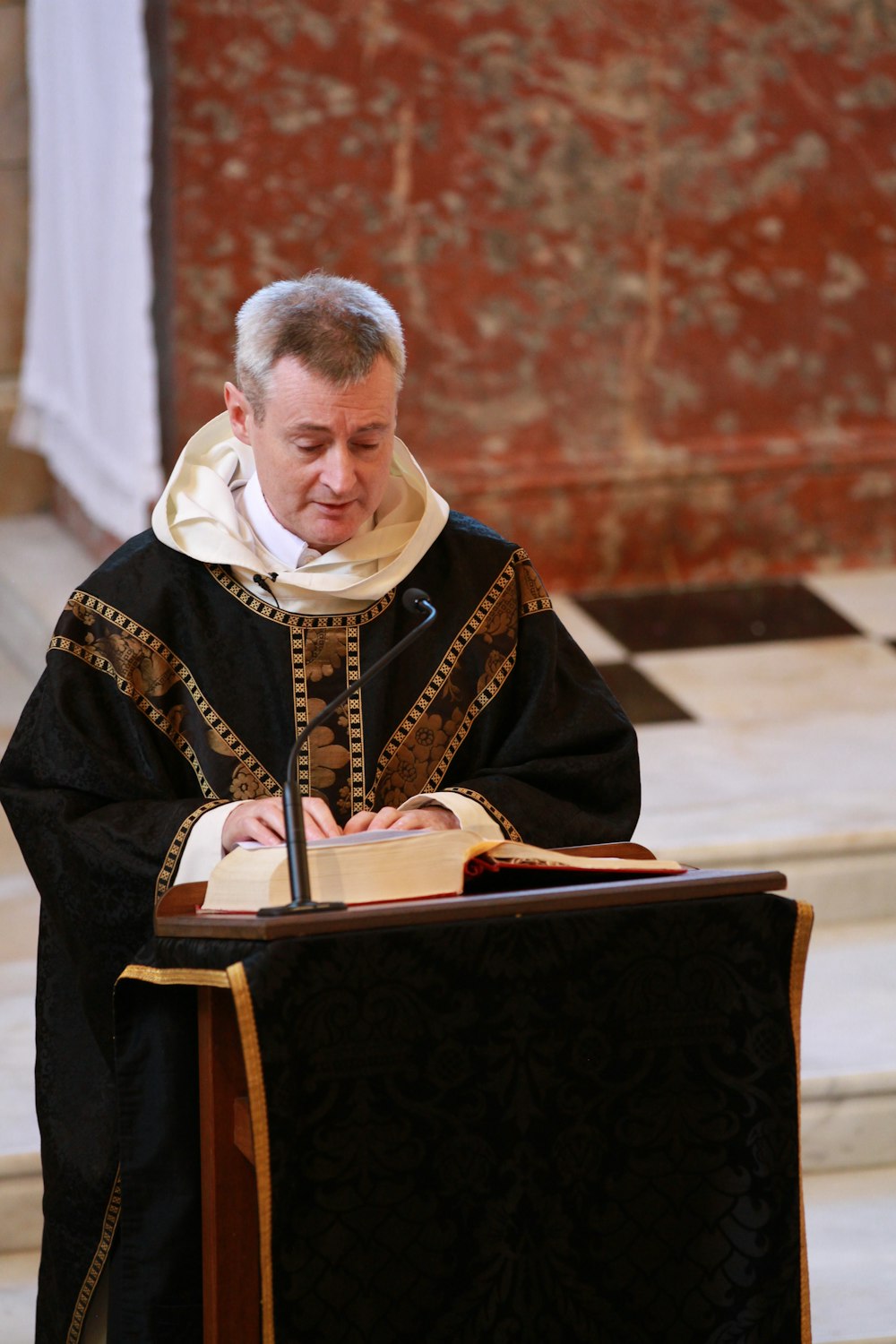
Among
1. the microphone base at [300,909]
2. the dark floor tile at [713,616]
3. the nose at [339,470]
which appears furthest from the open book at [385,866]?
the dark floor tile at [713,616]

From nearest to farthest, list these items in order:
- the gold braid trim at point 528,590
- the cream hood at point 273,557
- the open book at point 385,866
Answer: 1. the open book at point 385,866
2. the cream hood at point 273,557
3. the gold braid trim at point 528,590

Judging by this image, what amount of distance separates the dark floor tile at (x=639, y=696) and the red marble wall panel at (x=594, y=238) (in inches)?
28.6

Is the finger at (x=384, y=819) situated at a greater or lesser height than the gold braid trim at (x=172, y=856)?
greater

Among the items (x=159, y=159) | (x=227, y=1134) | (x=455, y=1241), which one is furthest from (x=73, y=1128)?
(x=159, y=159)

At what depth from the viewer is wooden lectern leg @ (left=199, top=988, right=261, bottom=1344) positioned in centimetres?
233

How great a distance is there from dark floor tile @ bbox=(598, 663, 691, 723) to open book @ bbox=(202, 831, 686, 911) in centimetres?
260

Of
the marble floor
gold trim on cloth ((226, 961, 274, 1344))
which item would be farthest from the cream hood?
the marble floor

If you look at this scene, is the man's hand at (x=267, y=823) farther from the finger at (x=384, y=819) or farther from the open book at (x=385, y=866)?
the open book at (x=385, y=866)

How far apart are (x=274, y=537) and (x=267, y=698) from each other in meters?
0.23

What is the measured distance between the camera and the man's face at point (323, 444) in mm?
2652

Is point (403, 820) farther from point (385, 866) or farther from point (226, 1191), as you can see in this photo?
point (226, 1191)

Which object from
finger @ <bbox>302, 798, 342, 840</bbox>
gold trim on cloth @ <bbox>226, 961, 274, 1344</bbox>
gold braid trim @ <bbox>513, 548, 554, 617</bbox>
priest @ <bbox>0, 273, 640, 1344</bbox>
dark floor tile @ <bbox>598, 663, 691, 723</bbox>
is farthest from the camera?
dark floor tile @ <bbox>598, 663, 691, 723</bbox>

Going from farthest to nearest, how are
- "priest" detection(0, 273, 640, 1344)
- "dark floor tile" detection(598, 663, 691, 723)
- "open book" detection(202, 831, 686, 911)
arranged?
"dark floor tile" detection(598, 663, 691, 723), "priest" detection(0, 273, 640, 1344), "open book" detection(202, 831, 686, 911)

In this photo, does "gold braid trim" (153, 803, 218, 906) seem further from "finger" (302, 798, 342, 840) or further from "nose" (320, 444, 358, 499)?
"nose" (320, 444, 358, 499)
